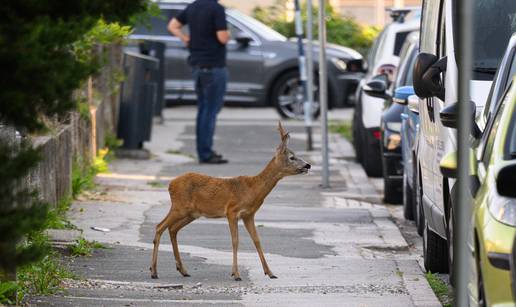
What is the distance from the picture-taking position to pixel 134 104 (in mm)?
18234

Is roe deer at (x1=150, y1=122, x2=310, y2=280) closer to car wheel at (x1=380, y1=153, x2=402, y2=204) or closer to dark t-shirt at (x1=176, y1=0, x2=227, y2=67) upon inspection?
car wheel at (x1=380, y1=153, x2=402, y2=204)

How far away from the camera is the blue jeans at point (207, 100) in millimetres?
17547

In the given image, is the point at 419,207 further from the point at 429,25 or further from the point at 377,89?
the point at 377,89

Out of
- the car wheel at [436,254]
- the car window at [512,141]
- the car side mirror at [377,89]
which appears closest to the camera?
the car window at [512,141]

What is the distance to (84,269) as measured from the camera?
32.3ft

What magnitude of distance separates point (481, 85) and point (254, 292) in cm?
214

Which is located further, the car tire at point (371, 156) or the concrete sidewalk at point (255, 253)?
the car tire at point (371, 156)

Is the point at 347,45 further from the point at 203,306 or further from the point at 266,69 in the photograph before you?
the point at 203,306

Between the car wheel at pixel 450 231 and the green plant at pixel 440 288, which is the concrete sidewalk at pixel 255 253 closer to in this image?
the green plant at pixel 440 288

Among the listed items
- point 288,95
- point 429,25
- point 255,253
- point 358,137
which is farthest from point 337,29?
point 255,253

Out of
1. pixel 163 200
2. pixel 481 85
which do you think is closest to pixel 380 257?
pixel 481 85

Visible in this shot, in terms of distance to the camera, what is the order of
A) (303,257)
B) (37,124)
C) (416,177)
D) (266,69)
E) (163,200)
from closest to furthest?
(37,124), (303,257), (416,177), (163,200), (266,69)

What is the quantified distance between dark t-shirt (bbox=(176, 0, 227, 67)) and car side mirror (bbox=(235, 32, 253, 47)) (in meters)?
7.22

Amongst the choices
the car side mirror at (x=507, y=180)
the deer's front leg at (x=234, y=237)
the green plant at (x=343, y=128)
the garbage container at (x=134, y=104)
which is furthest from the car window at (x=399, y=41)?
the car side mirror at (x=507, y=180)
